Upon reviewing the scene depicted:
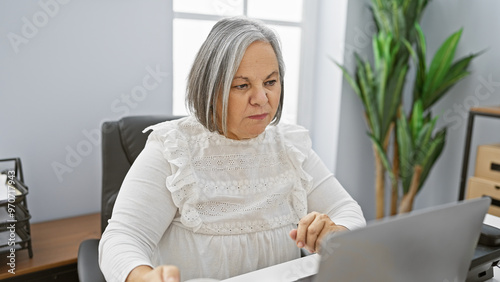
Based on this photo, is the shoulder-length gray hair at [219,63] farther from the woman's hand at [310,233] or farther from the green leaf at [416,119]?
the green leaf at [416,119]

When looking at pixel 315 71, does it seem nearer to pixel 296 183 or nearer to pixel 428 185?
pixel 428 185

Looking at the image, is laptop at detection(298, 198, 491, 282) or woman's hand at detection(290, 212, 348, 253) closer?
laptop at detection(298, 198, 491, 282)

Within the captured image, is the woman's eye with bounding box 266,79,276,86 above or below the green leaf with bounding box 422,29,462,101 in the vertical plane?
below

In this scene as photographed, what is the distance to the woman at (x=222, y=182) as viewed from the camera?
1.09 meters

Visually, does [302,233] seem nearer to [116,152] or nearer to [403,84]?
[116,152]

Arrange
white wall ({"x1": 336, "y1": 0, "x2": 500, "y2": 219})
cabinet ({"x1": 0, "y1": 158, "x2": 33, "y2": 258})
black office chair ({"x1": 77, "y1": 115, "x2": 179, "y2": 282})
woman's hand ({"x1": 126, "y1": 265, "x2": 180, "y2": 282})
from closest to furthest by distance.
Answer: woman's hand ({"x1": 126, "y1": 265, "x2": 180, "y2": 282}), black office chair ({"x1": 77, "y1": 115, "x2": 179, "y2": 282}), cabinet ({"x1": 0, "y1": 158, "x2": 33, "y2": 258}), white wall ({"x1": 336, "y1": 0, "x2": 500, "y2": 219})

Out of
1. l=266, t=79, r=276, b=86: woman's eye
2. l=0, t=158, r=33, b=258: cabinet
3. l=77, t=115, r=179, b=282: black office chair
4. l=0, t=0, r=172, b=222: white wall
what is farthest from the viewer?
l=0, t=0, r=172, b=222: white wall

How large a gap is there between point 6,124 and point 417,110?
213 cm

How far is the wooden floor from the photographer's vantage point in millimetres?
1557

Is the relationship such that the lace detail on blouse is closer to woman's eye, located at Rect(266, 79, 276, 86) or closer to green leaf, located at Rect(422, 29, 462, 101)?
woman's eye, located at Rect(266, 79, 276, 86)

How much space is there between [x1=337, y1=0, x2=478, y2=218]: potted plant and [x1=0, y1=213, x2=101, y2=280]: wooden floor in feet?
5.62

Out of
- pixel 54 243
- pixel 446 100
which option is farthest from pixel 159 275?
pixel 446 100

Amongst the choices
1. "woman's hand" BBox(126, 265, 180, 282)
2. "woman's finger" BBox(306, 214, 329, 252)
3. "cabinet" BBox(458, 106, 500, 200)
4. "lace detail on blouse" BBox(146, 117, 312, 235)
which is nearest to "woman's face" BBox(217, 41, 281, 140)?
"lace detail on blouse" BBox(146, 117, 312, 235)

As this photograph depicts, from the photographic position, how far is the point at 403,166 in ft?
8.33
